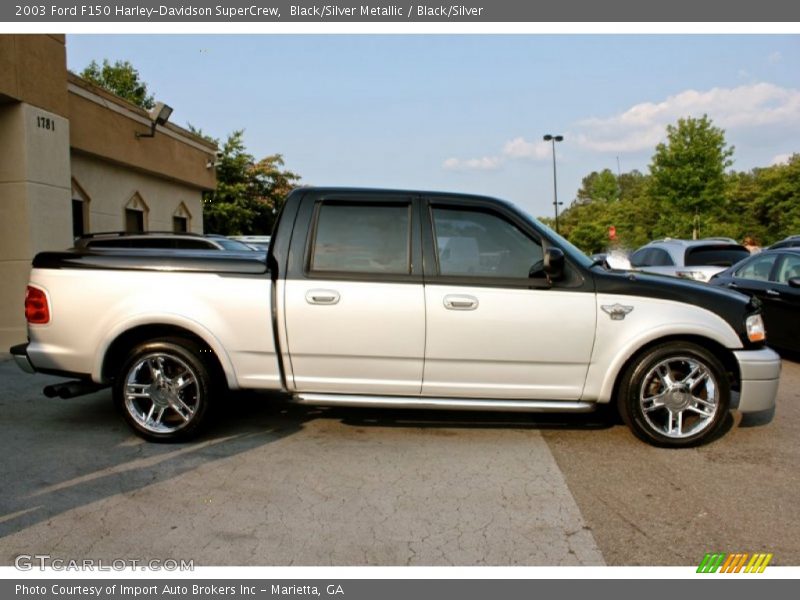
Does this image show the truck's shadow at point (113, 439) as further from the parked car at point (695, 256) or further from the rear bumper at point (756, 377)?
the parked car at point (695, 256)

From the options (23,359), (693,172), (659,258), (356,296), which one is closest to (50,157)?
(23,359)

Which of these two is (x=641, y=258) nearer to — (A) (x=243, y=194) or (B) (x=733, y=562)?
(B) (x=733, y=562)

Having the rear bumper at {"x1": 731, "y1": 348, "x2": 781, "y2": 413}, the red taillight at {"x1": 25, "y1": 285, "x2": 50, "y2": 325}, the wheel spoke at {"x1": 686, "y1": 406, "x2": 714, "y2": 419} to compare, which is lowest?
the wheel spoke at {"x1": 686, "y1": 406, "x2": 714, "y2": 419}

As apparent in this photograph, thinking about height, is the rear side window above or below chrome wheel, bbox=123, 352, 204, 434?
above

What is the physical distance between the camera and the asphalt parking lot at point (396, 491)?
10.2ft

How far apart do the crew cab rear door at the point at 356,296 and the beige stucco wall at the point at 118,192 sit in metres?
9.83

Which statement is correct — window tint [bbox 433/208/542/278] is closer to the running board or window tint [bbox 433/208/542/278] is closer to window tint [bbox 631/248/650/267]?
the running board

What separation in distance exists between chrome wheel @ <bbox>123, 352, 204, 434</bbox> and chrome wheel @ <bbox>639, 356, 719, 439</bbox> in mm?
3414

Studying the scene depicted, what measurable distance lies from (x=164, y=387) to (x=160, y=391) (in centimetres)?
4

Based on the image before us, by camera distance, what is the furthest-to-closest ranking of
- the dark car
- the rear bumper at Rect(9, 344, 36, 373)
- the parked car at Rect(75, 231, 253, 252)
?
the parked car at Rect(75, 231, 253, 252) < the dark car < the rear bumper at Rect(9, 344, 36, 373)

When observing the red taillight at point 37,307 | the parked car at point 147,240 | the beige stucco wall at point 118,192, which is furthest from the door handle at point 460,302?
the beige stucco wall at point 118,192

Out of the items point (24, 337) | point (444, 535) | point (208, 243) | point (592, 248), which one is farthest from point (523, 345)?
point (592, 248)

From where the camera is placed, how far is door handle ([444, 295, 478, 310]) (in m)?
4.45

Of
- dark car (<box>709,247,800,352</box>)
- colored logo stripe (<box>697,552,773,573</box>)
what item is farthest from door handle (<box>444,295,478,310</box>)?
dark car (<box>709,247,800,352</box>)
